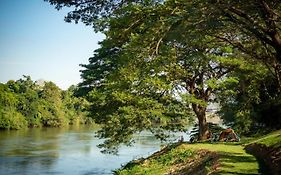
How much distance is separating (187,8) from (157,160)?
51.5ft

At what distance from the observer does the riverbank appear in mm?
14320

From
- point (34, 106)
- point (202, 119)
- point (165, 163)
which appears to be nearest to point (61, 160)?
point (202, 119)

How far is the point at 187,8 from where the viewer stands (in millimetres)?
10547

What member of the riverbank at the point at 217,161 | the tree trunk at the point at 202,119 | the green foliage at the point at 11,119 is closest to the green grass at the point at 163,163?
the riverbank at the point at 217,161

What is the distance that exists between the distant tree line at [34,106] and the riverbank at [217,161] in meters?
89.5

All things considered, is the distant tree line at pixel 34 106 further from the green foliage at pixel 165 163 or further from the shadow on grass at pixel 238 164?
the shadow on grass at pixel 238 164

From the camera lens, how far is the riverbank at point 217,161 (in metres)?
14.3

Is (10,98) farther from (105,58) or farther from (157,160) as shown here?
(157,160)

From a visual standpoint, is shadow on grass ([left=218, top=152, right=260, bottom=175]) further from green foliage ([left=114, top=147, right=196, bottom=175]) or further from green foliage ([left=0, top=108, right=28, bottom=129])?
green foliage ([left=0, top=108, right=28, bottom=129])

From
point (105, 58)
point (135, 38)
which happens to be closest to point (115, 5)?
point (135, 38)

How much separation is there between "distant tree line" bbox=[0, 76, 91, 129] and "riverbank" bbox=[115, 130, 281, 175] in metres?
89.5

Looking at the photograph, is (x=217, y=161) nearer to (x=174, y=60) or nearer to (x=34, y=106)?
(x=174, y=60)

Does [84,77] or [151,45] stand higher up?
[84,77]

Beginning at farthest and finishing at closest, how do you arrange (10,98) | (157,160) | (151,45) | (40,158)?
(10,98)
(40,158)
(157,160)
(151,45)
